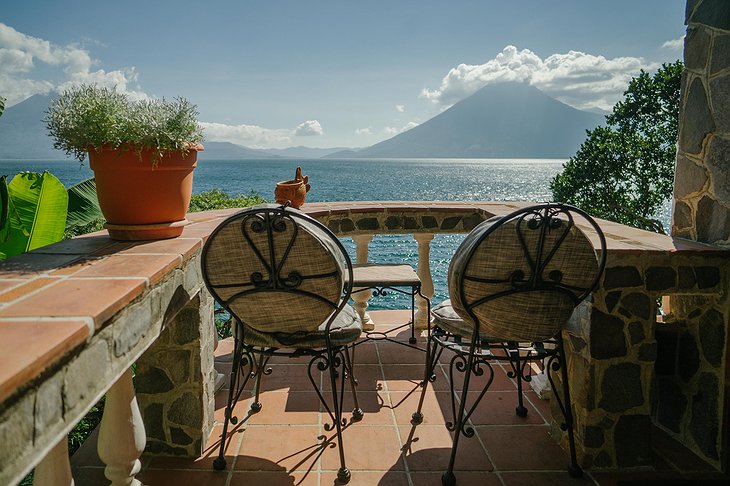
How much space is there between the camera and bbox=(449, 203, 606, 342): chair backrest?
6.13ft

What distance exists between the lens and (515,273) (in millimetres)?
1901

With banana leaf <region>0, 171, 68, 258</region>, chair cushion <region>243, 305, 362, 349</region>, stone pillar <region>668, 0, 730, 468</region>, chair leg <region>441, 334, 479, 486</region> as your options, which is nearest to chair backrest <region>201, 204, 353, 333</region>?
chair cushion <region>243, 305, 362, 349</region>

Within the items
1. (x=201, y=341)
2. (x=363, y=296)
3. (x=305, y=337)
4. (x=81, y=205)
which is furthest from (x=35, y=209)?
(x=363, y=296)

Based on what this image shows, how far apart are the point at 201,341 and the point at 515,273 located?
5.03 ft

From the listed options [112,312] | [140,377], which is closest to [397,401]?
[140,377]

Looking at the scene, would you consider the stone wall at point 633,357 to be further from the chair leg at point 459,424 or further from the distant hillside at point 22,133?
the distant hillside at point 22,133

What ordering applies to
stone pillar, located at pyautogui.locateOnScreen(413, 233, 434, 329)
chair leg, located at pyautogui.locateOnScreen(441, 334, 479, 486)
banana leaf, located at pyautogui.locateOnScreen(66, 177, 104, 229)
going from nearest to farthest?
chair leg, located at pyautogui.locateOnScreen(441, 334, 479, 486) → banana leaf, located at pyautogui.locateOnScreen(66, 177, 104, 229) → stone pillar, located at pyautogui.locateOnScreen(413, 233, 434, 329)

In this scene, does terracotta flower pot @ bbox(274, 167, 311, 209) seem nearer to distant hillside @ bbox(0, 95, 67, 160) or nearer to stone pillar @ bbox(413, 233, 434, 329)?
stone pillar @ bbox(413, 233, 434, 329)

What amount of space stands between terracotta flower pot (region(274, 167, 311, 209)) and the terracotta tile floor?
130 cm

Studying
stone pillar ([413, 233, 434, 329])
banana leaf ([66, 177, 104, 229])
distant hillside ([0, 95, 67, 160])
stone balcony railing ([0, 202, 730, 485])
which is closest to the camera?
stone balcony railing ([0, 202, 730, 485])

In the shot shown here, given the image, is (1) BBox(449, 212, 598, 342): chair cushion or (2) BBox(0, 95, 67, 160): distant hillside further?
(2) BBox(0, 95, 67, 160): distant hillside

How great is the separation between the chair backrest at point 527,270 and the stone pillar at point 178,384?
128 centimetres

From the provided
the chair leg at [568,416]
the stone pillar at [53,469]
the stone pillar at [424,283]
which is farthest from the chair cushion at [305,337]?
the stone pillar at [424,283]

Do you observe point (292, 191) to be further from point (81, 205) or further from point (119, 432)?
point (119, 432)
